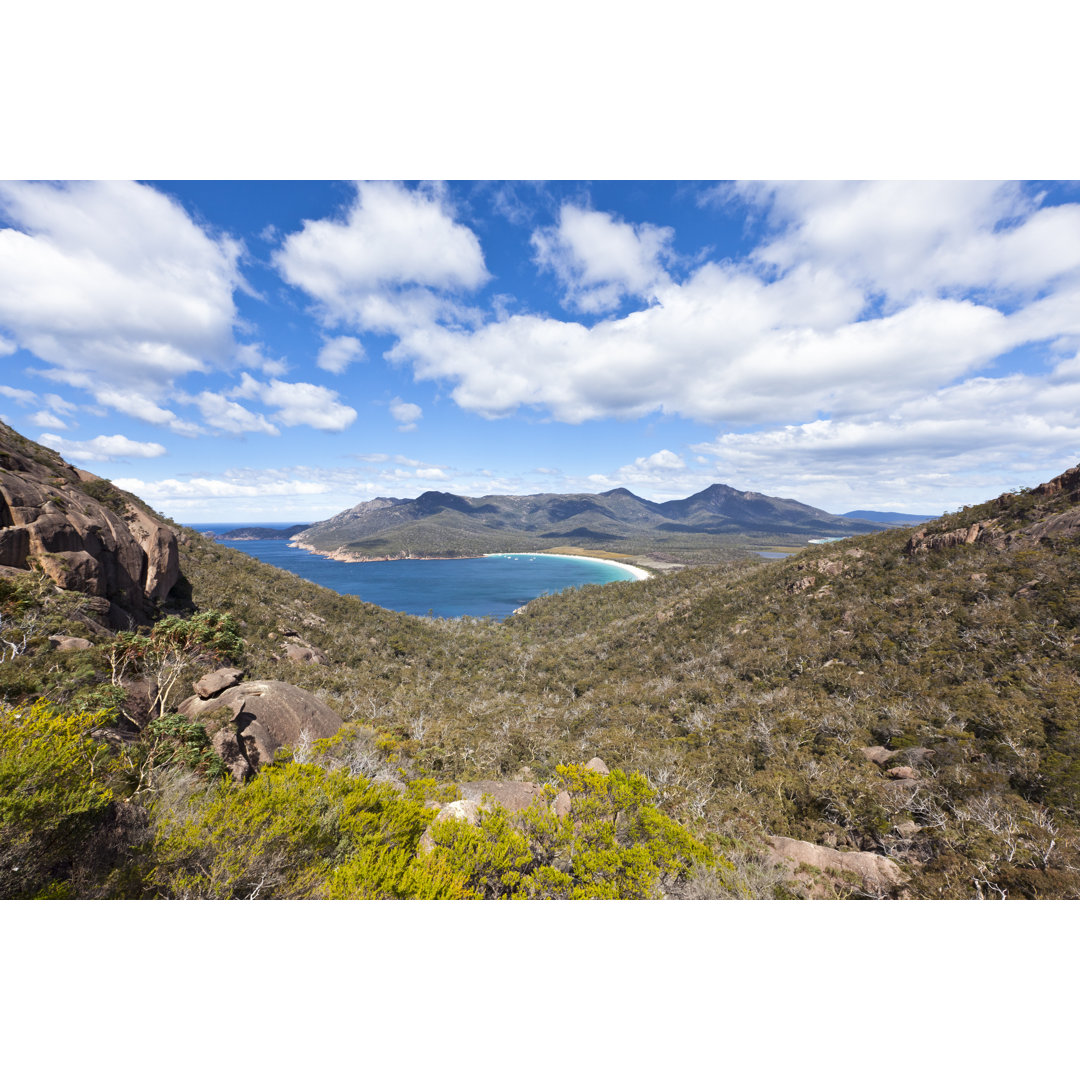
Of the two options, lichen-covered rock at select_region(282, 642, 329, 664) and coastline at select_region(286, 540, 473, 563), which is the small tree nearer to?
lichen-covered rock at select_region(282, 642, 329, 664)

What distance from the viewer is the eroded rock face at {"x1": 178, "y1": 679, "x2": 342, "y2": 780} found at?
9.70 meters

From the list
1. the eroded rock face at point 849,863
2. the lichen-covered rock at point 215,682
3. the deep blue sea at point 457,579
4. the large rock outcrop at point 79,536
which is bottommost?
the deep blue sea at point 457,579

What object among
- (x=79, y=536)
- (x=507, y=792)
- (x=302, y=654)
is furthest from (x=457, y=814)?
(x=302, y=654)

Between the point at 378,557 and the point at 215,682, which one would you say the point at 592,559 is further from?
the point at 215,682

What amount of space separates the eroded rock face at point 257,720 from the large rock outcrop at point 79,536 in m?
7.47

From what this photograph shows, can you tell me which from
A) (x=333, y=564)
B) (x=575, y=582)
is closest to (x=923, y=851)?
(x=575, y=582)

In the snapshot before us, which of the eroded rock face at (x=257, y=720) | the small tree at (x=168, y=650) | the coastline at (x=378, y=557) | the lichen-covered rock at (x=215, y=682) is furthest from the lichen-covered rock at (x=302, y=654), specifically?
the coastline at (x=378, y=557)

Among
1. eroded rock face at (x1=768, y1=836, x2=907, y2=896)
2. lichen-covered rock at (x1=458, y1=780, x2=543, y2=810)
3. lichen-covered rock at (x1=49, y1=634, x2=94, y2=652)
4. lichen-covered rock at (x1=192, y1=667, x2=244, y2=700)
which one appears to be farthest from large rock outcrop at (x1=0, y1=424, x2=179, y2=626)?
eroded rock face at (x1=768, y1=836, x2=907, y2=896)

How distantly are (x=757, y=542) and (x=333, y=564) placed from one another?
626ft

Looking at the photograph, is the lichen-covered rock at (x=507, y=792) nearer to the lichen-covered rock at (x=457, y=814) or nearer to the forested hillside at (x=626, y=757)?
the forested hillside at (x=626, y=757)

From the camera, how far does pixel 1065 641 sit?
12891 mm

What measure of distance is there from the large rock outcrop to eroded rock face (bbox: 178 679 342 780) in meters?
7.47

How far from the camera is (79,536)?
14.4m

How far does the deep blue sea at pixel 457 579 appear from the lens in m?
79.8
